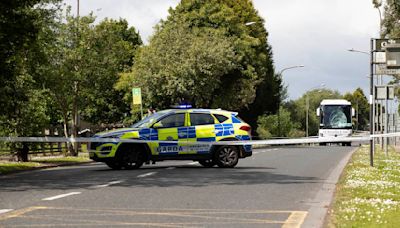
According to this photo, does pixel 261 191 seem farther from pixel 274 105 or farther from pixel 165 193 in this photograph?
pixel 274 105

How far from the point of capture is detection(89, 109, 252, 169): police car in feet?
66.9

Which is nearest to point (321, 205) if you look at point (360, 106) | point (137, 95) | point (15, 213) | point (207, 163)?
point (15, 213)

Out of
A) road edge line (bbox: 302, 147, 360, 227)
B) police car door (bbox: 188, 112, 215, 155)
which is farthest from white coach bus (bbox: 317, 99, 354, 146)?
road edge line (bbox: 302, 147, 360, 227)

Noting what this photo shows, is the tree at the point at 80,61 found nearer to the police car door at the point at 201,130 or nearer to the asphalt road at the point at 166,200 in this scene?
the police car door at the point at 201,130

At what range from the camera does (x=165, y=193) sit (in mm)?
13422

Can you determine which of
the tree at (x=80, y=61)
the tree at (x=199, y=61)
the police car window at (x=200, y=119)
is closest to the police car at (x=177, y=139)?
the police car window at (x=200, y=119)

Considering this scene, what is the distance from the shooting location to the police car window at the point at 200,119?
2105 centimetres

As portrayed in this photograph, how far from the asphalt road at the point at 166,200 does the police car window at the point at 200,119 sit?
2381 millimetres

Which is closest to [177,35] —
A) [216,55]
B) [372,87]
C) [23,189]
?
[216,55]

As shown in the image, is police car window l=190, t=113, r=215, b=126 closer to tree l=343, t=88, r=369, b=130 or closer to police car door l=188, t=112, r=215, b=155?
police car door l=188, t=112, r=215, b=155

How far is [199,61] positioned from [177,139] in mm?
25511

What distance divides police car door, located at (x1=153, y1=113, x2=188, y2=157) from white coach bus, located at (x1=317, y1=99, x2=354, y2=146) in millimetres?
35937

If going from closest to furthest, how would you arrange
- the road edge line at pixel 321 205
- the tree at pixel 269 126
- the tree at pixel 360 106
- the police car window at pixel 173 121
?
the road edge line at pixel 321 205, the police car window at pixel 173 121, the tree at pixel 269 126, the tree at pixel 360 106

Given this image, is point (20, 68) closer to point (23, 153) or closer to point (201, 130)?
point (23, 153)
